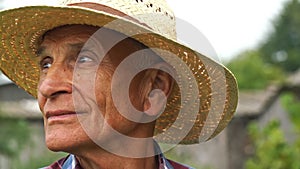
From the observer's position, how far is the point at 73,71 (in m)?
2.75

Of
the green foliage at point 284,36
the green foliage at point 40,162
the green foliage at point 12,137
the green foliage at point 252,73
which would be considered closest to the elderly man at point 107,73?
the green foliage at point 40,162

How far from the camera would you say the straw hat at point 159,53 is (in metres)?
A: 2.74

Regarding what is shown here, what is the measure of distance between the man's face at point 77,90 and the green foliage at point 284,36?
169 ft

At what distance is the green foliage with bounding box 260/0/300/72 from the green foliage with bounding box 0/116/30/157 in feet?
148

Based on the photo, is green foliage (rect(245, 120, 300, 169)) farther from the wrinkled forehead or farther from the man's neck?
the wrinkled forehead

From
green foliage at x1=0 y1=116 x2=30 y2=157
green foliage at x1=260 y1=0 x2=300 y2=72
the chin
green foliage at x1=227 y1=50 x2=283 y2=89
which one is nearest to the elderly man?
the chin

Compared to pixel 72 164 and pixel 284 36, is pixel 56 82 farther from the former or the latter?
pixel 284 36

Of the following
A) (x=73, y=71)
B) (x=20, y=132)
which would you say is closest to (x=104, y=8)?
(x=73, y=71)

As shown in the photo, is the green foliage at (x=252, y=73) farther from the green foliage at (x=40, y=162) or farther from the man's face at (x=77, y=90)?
the man's face at (x=77, y=90)

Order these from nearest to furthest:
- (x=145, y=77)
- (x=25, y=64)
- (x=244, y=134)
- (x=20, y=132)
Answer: (x=145, y=77)
(x=25, y=64)
(x=20, y=132)
(x=244, y=134)

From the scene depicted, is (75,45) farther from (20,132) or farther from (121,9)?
(20,132)

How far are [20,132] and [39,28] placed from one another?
694cm

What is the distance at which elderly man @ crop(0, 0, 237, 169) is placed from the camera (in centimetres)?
271

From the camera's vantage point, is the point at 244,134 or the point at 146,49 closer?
the point at 146,49
